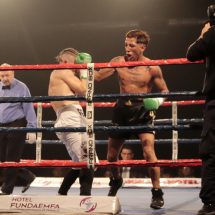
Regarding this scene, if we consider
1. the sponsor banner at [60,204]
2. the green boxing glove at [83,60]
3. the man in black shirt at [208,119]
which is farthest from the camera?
the green boxing glove at [83,60]

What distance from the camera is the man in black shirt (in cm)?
200

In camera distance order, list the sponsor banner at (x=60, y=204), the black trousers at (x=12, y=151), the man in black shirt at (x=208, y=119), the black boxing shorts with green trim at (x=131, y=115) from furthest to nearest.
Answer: the black trousers at (x=12, y=151) → the black boxing shorts with green trim at (x=131, y=115) → the sponsor banner at (x=60, y=204) → the man in black shirt at (x=208, y=119)

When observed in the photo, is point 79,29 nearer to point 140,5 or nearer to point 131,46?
point 140,5

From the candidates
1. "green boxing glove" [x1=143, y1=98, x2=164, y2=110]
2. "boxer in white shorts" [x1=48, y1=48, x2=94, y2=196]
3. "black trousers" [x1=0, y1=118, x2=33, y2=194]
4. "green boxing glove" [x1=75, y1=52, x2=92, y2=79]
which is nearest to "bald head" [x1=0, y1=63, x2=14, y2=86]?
"black trousers" [x1=0, y1=118, x2=33, y2=194]

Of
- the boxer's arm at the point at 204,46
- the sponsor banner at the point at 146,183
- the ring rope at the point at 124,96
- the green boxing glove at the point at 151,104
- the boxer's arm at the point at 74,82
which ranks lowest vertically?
the sponsor banner at the point at 146,183

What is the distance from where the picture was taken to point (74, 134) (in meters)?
2.72

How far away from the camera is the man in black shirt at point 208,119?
2.00 meters

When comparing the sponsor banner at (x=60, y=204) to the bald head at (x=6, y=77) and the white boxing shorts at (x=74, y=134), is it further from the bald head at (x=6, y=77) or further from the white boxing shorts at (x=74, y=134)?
the bald head at (x=6, y=77)

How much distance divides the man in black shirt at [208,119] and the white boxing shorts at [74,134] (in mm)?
883

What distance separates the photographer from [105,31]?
7.82 metres

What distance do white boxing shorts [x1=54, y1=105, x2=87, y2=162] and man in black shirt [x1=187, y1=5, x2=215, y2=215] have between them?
34.8 inches

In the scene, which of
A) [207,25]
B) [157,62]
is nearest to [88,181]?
[157,62]

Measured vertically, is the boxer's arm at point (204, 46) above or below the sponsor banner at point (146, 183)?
above

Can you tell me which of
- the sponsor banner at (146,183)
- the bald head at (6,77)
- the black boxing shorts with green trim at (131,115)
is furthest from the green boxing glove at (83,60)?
the sponsor banner at (146,183)
